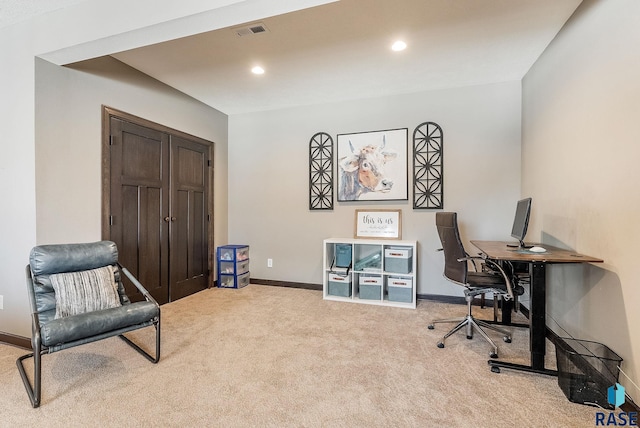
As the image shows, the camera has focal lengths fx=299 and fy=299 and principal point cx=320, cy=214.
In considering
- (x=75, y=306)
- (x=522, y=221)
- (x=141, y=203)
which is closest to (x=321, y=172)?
(x=141, y=203)

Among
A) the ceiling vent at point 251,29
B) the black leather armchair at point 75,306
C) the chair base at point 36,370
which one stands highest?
the ceiling vent at point 251,29

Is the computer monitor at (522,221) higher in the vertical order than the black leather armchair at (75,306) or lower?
higher

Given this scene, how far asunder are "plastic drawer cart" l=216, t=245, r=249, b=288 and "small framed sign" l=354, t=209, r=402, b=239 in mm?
1681

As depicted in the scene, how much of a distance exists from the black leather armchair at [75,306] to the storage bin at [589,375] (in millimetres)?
2629

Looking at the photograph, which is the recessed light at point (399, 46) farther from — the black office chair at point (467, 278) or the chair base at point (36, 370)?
the chair base at point (36, 370)

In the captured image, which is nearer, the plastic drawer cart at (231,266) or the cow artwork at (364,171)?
the cow artwork at (364,171)

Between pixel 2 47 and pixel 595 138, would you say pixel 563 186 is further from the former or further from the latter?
pixel 2 47

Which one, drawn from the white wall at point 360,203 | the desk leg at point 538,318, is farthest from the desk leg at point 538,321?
the white wall at point 360,203

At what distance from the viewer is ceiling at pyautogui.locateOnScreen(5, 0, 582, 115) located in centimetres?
219

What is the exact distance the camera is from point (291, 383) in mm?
1907

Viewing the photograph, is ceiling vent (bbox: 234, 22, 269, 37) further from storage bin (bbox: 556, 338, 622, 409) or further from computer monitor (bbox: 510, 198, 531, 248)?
storage bin (bbox: 556, 338, 622, 409)

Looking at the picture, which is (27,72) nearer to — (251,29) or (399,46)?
(251,29)

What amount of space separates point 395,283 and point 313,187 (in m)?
1.67

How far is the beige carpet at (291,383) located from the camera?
1588 millimetres
